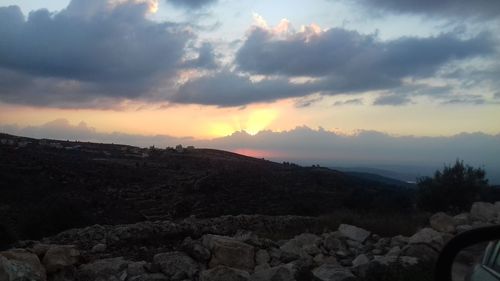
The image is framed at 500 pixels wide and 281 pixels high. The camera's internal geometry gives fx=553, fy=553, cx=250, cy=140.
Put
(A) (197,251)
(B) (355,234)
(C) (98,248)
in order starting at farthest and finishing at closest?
(B) (355,234) → (C) (98,248) → (A) (197,251)

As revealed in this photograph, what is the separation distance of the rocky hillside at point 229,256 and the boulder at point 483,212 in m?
0.03

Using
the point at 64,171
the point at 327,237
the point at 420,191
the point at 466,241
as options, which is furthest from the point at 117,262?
the point at 64,171

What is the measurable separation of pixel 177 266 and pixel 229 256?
55.1 inches

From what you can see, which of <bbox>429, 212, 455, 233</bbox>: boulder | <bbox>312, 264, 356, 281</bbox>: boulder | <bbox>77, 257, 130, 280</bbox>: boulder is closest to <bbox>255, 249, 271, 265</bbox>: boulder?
<bbox>312, 264, 356, 281</bbox>: boulder

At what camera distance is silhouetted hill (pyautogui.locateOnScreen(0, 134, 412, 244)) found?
26.3m

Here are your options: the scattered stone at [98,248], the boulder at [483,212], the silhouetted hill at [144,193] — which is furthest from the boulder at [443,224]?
the scattered stone at [98,248]

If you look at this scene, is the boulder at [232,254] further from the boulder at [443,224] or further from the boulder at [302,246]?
the boulder at [443,224]

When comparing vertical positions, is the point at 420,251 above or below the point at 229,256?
above

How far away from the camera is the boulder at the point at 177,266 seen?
13.2 metres

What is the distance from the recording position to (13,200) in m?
33.4

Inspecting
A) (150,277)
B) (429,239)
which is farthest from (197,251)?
(429,239)

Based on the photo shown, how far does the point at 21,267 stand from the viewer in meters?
12.0

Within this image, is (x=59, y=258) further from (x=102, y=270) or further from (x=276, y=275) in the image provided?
(x=276, y=275)

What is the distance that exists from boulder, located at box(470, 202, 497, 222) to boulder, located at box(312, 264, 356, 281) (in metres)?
9.50
